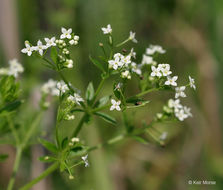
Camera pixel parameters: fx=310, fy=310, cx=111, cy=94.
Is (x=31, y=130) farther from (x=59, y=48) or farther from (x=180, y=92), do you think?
(x=180, y=92)

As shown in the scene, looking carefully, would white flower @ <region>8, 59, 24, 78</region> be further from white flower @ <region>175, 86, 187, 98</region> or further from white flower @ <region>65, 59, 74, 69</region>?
white flower @ <region>175, 86, 187, 98</region>

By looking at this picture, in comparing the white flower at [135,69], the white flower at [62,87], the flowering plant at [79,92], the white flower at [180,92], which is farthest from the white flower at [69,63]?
the white flower at [180,92]

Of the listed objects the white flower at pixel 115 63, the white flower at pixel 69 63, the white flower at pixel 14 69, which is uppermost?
the white flower at pixel 14 69

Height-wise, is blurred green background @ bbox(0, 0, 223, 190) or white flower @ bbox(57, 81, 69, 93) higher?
blurred green background @ bbox(0, 0, 223, 190)

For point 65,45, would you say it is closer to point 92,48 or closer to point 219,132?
point 92,48

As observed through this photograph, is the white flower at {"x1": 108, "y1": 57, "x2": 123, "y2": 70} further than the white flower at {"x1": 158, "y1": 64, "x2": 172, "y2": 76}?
No

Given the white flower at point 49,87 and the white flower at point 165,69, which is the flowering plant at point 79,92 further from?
the white flower at point 49,87

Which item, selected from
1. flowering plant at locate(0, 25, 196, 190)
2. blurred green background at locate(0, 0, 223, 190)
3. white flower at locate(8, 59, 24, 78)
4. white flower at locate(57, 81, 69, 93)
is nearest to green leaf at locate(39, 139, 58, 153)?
flowering plant at locate(0, 25, 196, 190)

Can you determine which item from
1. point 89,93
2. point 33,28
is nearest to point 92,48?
point 33,28
